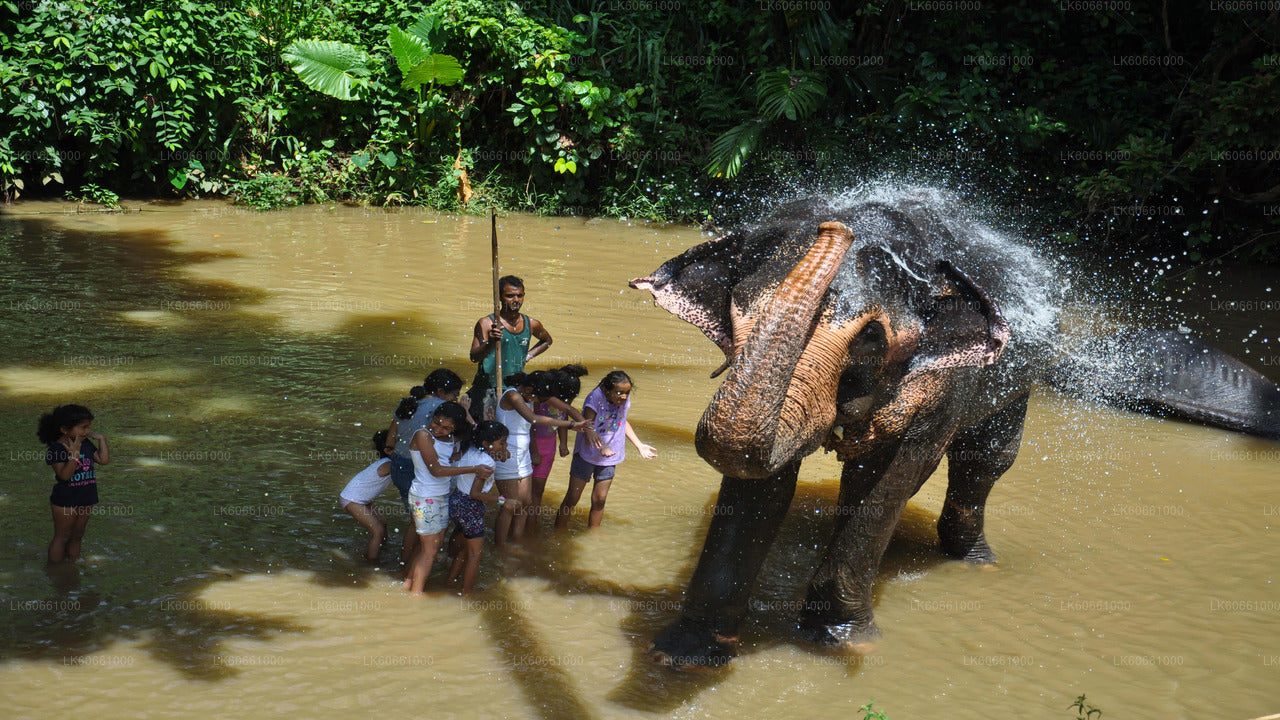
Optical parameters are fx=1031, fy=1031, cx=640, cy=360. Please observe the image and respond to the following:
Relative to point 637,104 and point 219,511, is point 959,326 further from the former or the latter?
point 637,104

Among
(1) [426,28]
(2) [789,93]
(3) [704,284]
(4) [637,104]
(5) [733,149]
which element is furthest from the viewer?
(4) [637,104]

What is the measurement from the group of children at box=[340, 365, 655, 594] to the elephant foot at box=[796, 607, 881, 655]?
139 centimetres

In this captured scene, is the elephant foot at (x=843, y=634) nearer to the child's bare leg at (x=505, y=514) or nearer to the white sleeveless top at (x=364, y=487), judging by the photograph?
the child's bare leg at (x=505, y=514)

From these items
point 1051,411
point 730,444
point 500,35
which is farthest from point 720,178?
point 730,444

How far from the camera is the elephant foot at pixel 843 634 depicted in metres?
4.94

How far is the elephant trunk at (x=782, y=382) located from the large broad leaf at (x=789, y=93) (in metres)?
10.8

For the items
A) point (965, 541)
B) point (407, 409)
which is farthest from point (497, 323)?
point (965, 541)

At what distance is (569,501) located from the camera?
19.8 feet

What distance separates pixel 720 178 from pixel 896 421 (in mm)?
11544

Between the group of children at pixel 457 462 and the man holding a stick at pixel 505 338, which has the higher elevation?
the man holding a stick at pixel 505 338

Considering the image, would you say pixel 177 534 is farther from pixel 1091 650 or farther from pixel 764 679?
pixel 1091 650

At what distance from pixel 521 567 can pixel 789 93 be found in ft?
34.0

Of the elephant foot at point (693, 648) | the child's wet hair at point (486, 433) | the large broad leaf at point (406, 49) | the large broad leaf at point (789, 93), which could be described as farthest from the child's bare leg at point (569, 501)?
the large broad leaf at point (406, 49)

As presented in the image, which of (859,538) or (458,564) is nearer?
(859,538)
